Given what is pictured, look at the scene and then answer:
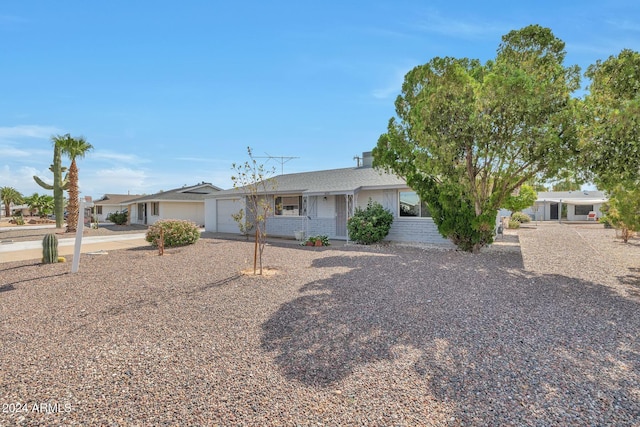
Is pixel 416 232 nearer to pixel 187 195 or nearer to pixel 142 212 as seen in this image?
pixel 187 195

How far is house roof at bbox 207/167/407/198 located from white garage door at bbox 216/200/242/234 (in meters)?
0.80

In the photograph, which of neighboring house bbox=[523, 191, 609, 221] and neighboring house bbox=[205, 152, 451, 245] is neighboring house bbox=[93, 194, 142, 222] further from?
neighboring house bbox=[523, 191, 609, 221]

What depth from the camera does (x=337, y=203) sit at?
1744 cm

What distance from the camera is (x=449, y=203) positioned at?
40.7 ft

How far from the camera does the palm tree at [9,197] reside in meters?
57.2

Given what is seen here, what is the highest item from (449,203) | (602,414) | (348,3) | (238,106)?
(348,3)

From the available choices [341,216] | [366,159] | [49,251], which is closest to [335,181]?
[341,216]

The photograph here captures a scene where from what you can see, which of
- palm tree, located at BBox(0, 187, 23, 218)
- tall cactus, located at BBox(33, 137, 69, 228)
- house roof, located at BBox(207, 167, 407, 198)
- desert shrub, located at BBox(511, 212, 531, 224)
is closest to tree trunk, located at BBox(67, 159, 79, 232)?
tall cactus, located at BBox(33, 137, 69, 228)

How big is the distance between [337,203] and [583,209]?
36882 mm

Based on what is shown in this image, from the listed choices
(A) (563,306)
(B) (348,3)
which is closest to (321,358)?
(A) (563,306)

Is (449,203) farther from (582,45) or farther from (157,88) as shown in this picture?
(157,88)

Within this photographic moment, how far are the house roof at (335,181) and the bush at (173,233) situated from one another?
12.5ft

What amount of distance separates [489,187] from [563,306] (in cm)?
734

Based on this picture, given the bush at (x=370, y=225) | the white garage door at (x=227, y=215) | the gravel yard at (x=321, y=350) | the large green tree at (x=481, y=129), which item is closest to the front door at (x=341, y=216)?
the bush at (x=370, y=225)
